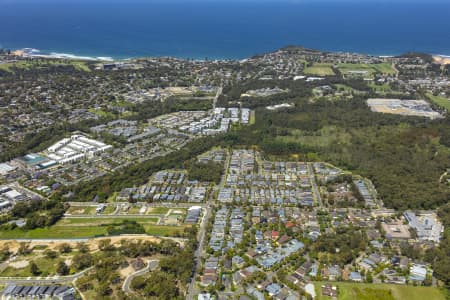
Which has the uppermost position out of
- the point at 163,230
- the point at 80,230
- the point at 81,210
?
the point at 81,210

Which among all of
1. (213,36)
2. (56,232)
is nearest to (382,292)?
(56,232)

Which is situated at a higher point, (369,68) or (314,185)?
(369,68)

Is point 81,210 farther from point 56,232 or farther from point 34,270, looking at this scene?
point 34,270

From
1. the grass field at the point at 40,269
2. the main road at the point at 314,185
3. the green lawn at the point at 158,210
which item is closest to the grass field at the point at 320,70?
the main road at the point at 314,185

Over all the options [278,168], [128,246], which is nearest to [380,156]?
[278,168]

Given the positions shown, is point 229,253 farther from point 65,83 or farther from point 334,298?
point 65,83

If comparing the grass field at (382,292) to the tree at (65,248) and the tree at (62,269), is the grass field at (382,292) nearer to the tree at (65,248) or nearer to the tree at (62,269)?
the tree at (62,269)
